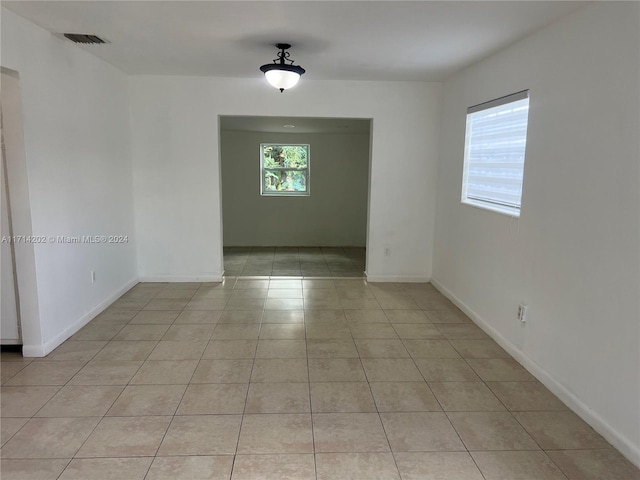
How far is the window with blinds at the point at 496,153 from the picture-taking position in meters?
3.08

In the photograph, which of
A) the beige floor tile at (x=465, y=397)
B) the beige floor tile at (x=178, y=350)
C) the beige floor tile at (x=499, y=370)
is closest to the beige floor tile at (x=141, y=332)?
the beige floor tile at (x=178, y=350)

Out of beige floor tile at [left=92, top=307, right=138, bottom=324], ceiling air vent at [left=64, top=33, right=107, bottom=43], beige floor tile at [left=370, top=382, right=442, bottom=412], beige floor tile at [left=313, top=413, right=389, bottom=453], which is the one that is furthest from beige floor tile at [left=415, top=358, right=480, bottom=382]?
ceiling air vent at [left=64, top=33, right=107, bottom=43]

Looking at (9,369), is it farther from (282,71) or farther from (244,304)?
(282,71)

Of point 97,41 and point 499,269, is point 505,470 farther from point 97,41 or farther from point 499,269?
point 97,41

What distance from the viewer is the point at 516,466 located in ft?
6.47

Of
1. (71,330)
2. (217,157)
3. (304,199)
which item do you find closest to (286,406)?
(71,330)

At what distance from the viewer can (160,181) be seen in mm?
4730

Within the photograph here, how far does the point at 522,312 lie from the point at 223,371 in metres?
A: 2.07

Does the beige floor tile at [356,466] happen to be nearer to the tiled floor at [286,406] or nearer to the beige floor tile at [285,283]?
the tiled floor at [286,406]

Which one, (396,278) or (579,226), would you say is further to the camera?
(396,278)

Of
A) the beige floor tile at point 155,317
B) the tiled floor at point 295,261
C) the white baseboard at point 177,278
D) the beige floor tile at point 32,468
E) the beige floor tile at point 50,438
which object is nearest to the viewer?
the beige floor tile at point 32,468

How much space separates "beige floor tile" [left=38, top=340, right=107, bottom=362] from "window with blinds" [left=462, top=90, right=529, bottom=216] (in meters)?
3.19

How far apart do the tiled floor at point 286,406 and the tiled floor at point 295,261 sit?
185cm

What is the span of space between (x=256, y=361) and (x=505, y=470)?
1.65 meters
